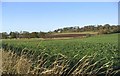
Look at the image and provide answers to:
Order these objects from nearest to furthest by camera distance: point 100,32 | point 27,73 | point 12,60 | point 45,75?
1. point 45,75
2. point 27,73
3. point 12,60
4. point 100,32

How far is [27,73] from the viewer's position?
6.10 m

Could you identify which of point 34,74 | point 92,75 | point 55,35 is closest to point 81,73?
point 92,75

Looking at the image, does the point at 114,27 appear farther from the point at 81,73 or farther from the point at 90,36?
the point at 81,73

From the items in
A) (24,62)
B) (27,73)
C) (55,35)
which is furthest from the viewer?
(55,35)

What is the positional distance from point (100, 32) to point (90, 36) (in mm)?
2436

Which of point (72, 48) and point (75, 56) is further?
point (72, 48)

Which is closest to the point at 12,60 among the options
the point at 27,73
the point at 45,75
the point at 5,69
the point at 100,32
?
the point at 5,69

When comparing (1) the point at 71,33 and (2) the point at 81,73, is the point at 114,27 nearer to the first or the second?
(1) the point at 71,33

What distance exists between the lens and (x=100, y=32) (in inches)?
2298

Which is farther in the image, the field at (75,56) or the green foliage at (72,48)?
the green foliage at (72,48)

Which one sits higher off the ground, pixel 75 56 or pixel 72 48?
pixel 75 56

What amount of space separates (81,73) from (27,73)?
1182 millimetres

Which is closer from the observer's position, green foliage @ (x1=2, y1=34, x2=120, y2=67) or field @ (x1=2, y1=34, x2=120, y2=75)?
field @ (x1=2, y1=34, x2=120, y2=75)

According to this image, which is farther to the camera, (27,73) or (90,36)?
(90,36)
